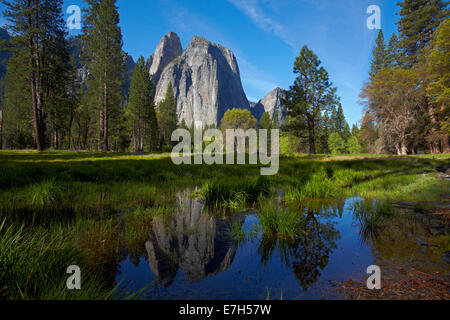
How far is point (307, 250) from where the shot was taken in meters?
2.83

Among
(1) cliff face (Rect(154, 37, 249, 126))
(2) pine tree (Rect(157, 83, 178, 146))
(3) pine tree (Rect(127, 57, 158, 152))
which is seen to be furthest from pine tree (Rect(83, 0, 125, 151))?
(1) cliff face (Rect(154, 37, 249, 126))

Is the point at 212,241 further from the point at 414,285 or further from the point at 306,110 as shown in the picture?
the point at 306,110

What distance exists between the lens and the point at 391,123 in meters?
28.5

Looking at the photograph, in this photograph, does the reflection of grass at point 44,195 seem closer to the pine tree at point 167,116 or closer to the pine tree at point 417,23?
the pine tree at point 417,23

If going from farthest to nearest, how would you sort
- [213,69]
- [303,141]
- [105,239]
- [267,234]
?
[213,69] → [303,141] → [267,234] → [105,239]

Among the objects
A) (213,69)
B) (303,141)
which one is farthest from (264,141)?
(213,69)

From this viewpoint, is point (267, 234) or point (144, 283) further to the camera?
point (267, 234)

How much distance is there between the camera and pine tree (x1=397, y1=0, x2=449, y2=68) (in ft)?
92.1

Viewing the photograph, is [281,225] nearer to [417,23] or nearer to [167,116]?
[417,23]

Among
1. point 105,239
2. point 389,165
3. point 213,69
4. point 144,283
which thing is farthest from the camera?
point 213,69

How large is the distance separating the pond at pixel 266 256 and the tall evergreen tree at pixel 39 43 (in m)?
22.2

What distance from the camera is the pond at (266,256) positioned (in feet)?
6.73

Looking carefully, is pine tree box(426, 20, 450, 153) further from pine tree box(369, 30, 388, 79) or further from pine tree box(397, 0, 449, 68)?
pine tree box(369, 30, 388, 79)

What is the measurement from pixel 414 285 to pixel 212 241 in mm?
2345
